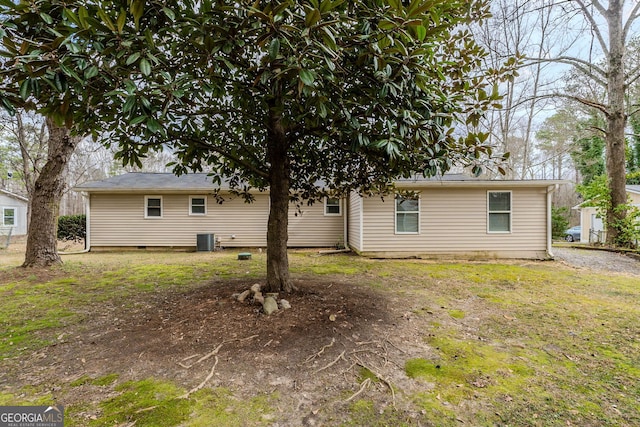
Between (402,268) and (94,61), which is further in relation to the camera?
(402,268)

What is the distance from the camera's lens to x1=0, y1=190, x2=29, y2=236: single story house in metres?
18.6

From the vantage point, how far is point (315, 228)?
1141cm

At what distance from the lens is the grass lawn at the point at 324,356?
6.68 feet

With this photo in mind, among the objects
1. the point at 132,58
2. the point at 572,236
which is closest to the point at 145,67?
the point at 132,58

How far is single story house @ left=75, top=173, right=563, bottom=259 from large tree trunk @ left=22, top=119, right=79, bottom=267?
171 inches

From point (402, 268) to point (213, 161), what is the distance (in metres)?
4.91

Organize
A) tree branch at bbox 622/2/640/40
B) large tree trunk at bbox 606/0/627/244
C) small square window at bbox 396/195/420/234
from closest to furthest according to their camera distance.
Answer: small square window at bbox 396/195/420/234
tree branch at bbox 622/2/640/40
large tree trunk at bbox 606/0/627/244

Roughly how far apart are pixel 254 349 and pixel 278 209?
185 cm

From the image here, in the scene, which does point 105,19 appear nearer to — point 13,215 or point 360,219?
point 360,219

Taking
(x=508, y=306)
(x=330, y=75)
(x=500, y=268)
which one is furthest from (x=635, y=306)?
(x=330, y=75)

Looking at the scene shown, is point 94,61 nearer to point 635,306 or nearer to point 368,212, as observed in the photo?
point 635,306

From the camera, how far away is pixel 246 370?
2.48 m

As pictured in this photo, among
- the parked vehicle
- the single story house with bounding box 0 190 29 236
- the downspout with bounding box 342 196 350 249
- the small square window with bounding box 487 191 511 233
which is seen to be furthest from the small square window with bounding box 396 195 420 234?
the single story house with bounding box 0 190 29 236

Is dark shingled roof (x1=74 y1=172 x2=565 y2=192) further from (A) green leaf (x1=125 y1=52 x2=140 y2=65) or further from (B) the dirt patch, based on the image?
(A) green leaf (x1=125 y1=52 x2=140 y2=65)
